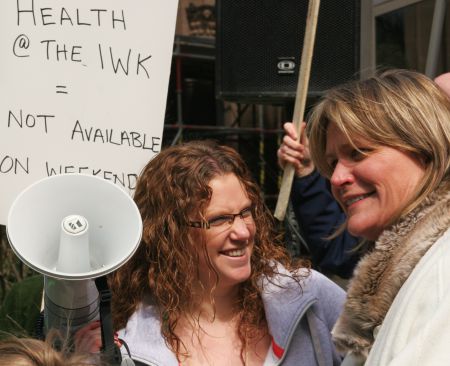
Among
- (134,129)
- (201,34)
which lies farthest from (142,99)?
(201,34)

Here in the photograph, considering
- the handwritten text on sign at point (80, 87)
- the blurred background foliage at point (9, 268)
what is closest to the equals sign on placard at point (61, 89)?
the handwritten text on sign at point (80, 87)

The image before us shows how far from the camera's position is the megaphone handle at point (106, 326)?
1.26 m

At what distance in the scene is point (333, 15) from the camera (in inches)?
104

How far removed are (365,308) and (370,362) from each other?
16 centimetres

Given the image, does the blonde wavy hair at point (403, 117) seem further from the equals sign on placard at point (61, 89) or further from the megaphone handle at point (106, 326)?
the equals sign on placard at point (61, 89)

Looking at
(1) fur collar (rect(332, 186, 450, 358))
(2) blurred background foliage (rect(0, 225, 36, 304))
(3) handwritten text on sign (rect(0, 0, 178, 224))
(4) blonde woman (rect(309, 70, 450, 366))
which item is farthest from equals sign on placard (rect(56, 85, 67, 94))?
(2) blurred background foliage (rect(0, 225, 36, 304))

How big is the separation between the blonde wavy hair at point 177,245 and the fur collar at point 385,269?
43 cm

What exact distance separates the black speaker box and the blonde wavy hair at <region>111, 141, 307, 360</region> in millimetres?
844

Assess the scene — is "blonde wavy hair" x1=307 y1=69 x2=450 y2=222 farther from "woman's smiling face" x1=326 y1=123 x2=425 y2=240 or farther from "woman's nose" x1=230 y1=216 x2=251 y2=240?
"woman's nose" x1=230 y1=216 x2=251 y2=240

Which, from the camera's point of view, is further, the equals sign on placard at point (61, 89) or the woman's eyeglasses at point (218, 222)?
the equals sign on placard at point (61, 89)

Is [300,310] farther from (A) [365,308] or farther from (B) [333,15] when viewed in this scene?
(B) [333,15]

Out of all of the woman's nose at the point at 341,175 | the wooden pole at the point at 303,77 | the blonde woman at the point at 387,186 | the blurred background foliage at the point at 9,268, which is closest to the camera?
the blonde woman at the point at 387,186

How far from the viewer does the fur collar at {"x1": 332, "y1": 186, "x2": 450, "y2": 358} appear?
1.19 m

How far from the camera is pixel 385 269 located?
127 cm
